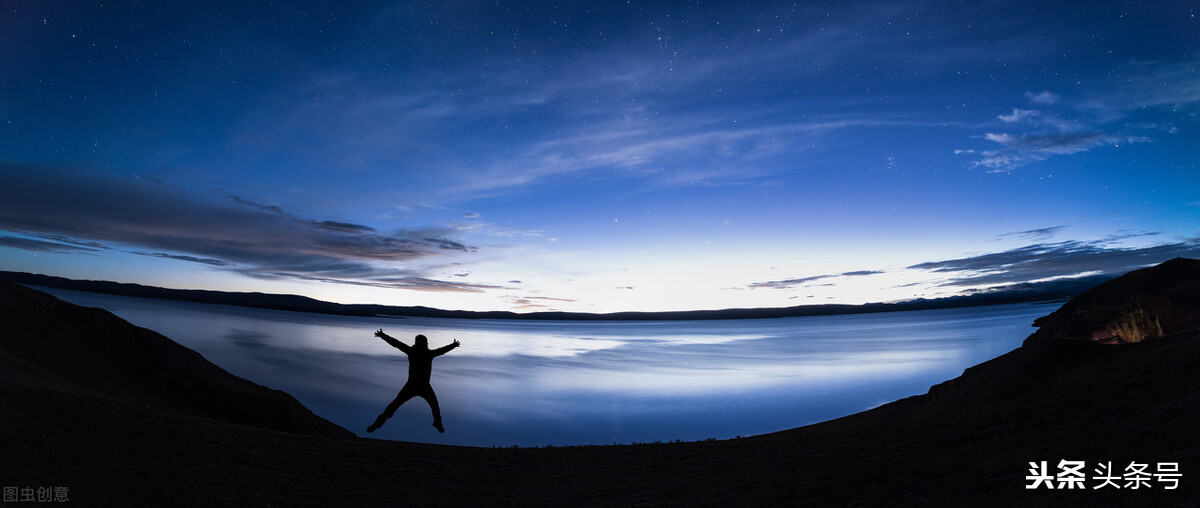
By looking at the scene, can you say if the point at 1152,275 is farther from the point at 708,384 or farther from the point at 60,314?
the point at 60,314

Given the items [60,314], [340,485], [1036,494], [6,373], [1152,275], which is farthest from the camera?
[1152,275]

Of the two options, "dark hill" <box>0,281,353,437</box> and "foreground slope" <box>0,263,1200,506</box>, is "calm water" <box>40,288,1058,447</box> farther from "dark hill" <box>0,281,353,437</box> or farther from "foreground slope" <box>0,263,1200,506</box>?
"foreground slope" <box>0,263,1200,506</box>

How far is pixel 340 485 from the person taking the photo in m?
7.97

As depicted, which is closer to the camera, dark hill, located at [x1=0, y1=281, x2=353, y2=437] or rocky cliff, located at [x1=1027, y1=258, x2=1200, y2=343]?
dark hill, located at [x1=0, y1=281, x2=353, y2=437]

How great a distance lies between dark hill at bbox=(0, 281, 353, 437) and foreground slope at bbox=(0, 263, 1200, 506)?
916 cm

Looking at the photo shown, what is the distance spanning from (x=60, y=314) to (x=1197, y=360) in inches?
1252

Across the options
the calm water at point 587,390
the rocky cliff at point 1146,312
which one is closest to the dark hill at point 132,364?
the calm water at point 587,390

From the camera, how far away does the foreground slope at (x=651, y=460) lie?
21.5ft

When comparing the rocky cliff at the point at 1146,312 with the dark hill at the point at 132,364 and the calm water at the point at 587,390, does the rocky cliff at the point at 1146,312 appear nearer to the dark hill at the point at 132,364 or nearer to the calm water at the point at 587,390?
the calm water at the point at 587,390

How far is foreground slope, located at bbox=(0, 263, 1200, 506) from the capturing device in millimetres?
6551

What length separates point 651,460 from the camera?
991 cm

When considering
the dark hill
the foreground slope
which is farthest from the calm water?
the foreground slope

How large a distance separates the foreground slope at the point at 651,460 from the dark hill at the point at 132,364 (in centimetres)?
916

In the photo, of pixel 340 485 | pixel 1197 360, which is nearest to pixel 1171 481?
pixel 1197 360
